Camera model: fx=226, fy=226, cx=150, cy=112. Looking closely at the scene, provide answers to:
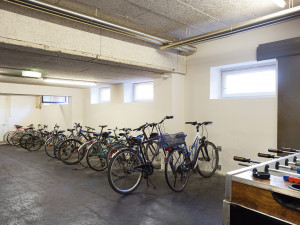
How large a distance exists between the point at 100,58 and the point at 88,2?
75cm

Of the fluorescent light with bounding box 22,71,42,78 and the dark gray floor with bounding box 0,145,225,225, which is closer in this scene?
the dark gray floor with bounding box 0,145,225,225

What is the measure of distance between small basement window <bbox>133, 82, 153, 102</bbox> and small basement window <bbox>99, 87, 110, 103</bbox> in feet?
3.96

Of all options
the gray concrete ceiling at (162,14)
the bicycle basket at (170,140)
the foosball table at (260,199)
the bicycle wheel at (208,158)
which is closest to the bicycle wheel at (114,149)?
the bicycle basket at (170,140)

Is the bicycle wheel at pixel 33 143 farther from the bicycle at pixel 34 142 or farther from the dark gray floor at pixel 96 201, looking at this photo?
the dark gray floor at pixel 96 201

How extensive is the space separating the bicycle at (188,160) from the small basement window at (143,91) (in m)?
1.79

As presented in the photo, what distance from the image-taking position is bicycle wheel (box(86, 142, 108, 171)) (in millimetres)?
4465

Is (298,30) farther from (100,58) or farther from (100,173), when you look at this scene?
(100,173)

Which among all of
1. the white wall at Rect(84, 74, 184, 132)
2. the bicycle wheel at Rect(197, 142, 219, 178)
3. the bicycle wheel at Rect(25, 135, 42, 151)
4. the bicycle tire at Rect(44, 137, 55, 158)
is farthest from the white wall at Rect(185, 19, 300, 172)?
the bicycle wheel at Rect(25, 135, 42, 151)

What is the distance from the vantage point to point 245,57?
3766 mm

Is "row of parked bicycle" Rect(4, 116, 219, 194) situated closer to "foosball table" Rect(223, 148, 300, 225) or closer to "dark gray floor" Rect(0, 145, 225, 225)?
"dark gray floor" Rect(0, 145, 225, 225)

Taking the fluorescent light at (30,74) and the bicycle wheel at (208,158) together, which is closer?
the bicycle wheel at (208,158)

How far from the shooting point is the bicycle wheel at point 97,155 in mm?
4465

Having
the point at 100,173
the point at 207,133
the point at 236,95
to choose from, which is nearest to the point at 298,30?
the point at 236,95

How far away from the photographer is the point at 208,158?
13.4 feet
